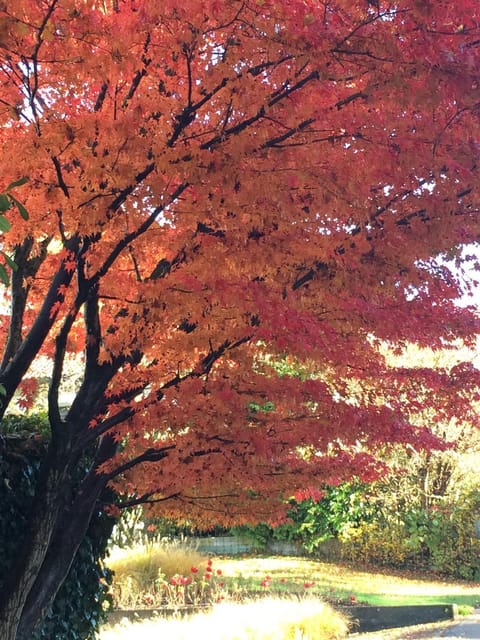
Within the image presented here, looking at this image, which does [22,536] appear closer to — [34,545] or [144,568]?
[34,545]

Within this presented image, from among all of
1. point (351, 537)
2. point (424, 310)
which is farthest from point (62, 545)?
point (351, 537)

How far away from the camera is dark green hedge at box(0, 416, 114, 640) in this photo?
493 centimetres

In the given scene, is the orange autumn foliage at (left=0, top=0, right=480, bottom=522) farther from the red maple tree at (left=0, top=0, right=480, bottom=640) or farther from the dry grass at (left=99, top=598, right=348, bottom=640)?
the dry grass at (left=99, top=598, right=348, bottom=640)

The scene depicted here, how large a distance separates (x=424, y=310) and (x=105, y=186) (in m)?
2.54

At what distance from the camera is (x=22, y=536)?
4.96 m

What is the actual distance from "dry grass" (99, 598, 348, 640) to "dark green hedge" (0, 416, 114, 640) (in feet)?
4.27

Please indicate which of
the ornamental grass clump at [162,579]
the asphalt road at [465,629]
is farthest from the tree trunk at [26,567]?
the asphalt road at [465,629]

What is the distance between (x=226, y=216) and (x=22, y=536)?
2.87m

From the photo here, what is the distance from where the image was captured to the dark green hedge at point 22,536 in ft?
16.2

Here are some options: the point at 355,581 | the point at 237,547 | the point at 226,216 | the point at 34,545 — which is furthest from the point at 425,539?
the point at 226,216

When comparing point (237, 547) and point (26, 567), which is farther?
point (237, 547)

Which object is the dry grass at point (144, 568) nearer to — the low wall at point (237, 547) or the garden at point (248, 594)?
the garden at point (248, 594)

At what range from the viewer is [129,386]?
4570mm

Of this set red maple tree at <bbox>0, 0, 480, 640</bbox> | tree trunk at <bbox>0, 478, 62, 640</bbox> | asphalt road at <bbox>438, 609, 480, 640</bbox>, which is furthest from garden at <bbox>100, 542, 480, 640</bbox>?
tree trunk at <bbox>0, 478, 62, 640</bbox>
